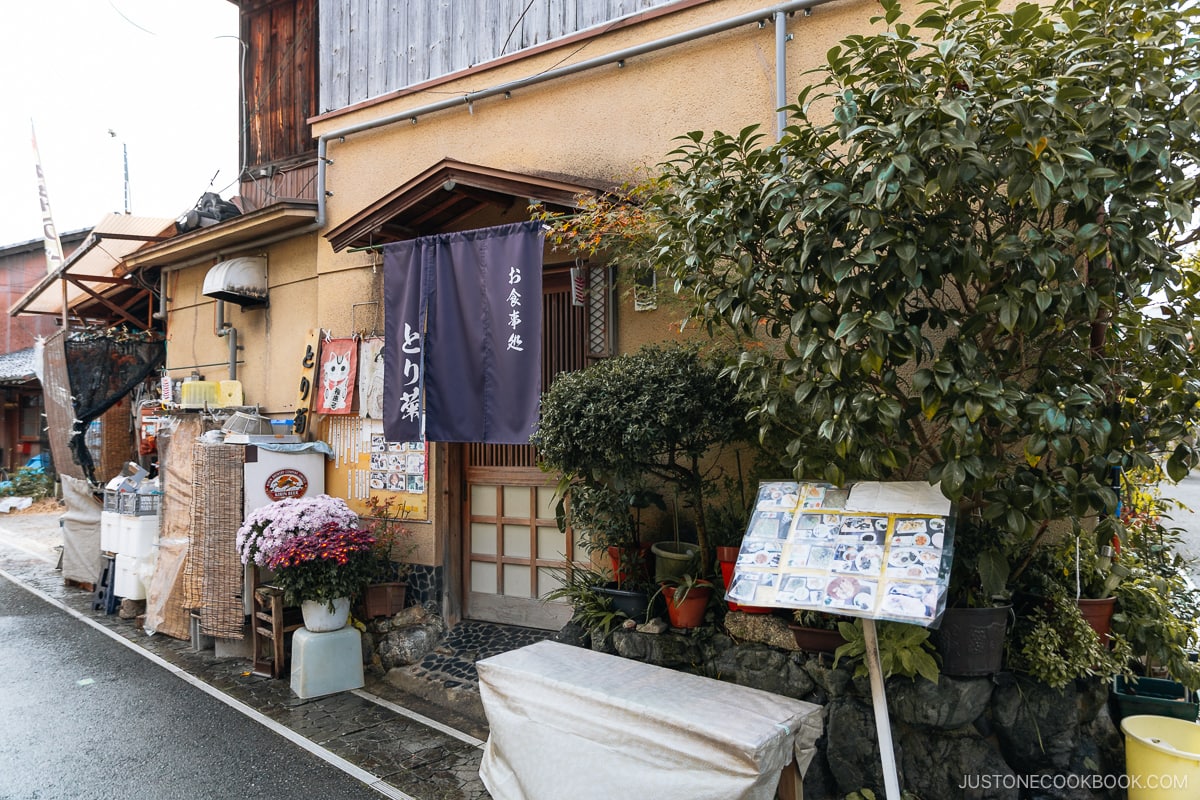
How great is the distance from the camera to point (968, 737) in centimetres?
420

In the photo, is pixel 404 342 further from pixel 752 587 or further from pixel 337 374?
pixel 752 587

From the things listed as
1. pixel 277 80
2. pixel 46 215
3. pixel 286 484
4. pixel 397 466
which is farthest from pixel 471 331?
pixel 46 215

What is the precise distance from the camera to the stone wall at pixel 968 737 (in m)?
4.11

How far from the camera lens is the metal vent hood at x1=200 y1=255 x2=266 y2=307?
9703 mm

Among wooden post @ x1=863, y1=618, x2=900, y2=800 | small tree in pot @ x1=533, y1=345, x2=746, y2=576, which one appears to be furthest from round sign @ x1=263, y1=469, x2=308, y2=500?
wooden post @ x1=863, y1=618, x2=900, y2=800

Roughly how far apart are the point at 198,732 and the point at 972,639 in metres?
5.96

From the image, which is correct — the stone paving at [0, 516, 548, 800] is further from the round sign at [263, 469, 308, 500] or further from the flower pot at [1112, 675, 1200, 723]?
the flower pot at [1112, 675, 1200, 723]

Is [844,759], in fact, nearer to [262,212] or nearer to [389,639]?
[389,639]

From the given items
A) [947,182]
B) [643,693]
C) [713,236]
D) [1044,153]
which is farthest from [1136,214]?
[643,693]

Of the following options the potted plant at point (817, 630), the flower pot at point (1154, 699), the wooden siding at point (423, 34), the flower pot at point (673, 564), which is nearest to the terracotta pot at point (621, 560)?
the flower pot at point (673, 564)

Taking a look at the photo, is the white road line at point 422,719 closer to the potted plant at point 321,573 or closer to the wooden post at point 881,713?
the potted plant at point 321,573

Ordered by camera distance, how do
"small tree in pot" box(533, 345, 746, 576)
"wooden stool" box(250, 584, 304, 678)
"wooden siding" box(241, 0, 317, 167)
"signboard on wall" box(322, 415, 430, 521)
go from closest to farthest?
"small tree in pot" box(533, 345, 746, 576) < "wooden stool" box(250, 584, 304, 678) < "signboard on wall" box(322, 415, 430, 521) < "wooden siding" box(241, 0, 317, 167)

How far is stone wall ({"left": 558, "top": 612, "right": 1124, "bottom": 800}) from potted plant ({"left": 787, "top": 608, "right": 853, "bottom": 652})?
0.09 meters

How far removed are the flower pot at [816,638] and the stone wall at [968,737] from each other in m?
0.07
